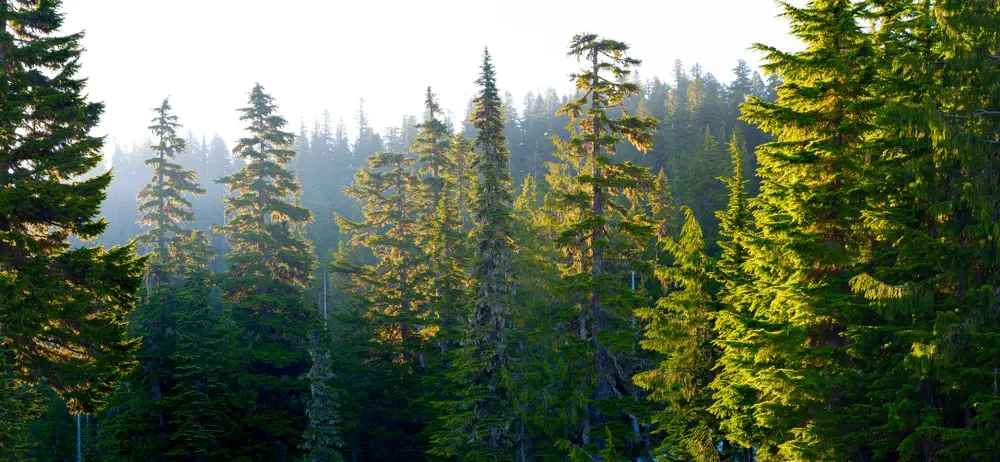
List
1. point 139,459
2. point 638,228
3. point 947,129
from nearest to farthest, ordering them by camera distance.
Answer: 1. point 947,129
2. point 638,228
3. point 139,459

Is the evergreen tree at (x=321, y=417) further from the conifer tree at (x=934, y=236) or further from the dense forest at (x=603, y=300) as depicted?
the conifer tree at (x=934, y=236)

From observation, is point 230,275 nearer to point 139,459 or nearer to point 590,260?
point 139,459

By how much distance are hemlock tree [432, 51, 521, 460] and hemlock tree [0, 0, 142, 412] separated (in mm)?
12216

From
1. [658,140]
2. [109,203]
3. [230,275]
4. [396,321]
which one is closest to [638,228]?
[396,321]

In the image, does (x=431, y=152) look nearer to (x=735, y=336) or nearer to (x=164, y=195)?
(x=164, y=195)

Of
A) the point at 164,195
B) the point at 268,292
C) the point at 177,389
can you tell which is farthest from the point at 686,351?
the point at 164,195

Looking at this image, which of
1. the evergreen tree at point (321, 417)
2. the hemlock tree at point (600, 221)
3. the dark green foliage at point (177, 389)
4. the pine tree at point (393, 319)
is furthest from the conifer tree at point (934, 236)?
the dark green foliage at point (177, 389)

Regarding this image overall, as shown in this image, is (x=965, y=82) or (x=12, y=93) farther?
(x=12, y=93)

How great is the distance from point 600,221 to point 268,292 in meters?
21.9

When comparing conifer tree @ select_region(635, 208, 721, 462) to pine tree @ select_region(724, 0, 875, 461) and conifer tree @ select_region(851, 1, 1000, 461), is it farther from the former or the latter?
conifer tree @ select_region(851, 1, 1000, 461)

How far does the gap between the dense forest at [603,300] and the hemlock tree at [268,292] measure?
167 mm

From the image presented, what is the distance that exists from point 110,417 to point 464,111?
120755mm

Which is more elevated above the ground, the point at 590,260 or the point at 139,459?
the point at 590,260

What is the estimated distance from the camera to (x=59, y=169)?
1522 centimetres
